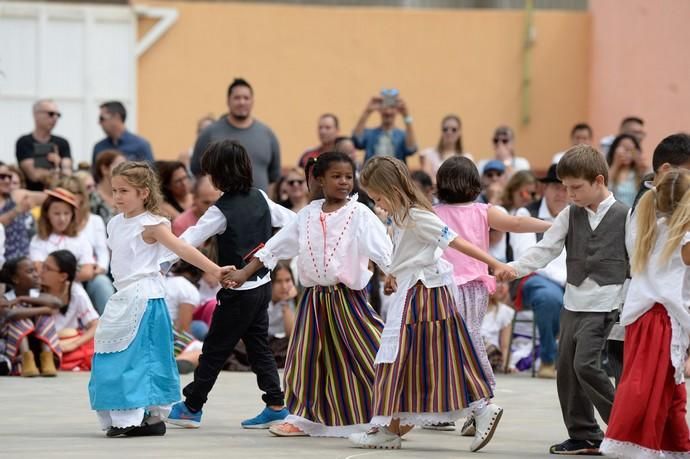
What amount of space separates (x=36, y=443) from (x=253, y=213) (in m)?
1.72

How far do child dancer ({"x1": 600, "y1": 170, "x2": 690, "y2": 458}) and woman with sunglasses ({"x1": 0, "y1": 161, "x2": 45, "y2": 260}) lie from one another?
6.41 meters

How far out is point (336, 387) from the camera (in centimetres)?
736

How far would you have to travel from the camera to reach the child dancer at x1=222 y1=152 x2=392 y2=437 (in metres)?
7.30

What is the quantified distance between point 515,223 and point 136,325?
2071 millimetres

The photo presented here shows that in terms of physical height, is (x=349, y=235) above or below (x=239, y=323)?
above

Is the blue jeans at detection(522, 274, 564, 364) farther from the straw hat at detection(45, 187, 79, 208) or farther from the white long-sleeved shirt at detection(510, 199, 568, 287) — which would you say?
the straw hat at detection(45, 187, 79, 208)

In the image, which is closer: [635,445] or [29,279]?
[635,445]

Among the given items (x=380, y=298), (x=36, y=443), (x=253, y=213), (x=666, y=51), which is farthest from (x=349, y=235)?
(x=666, y=51)

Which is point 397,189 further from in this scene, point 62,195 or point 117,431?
point 62,195

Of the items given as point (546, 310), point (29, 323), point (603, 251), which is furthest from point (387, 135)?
point (603, 251)

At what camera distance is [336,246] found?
7297 mm

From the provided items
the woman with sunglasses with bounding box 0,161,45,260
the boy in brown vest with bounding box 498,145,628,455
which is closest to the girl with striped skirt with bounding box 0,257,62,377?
the woman with sunglasses with bounding box 0,161,45,260

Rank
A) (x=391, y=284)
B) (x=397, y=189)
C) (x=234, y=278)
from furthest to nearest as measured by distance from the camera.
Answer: (x=234, y=278) < (x=391, y=284) < (x=397, y=189)

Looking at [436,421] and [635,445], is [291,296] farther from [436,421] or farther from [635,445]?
[635,445]
